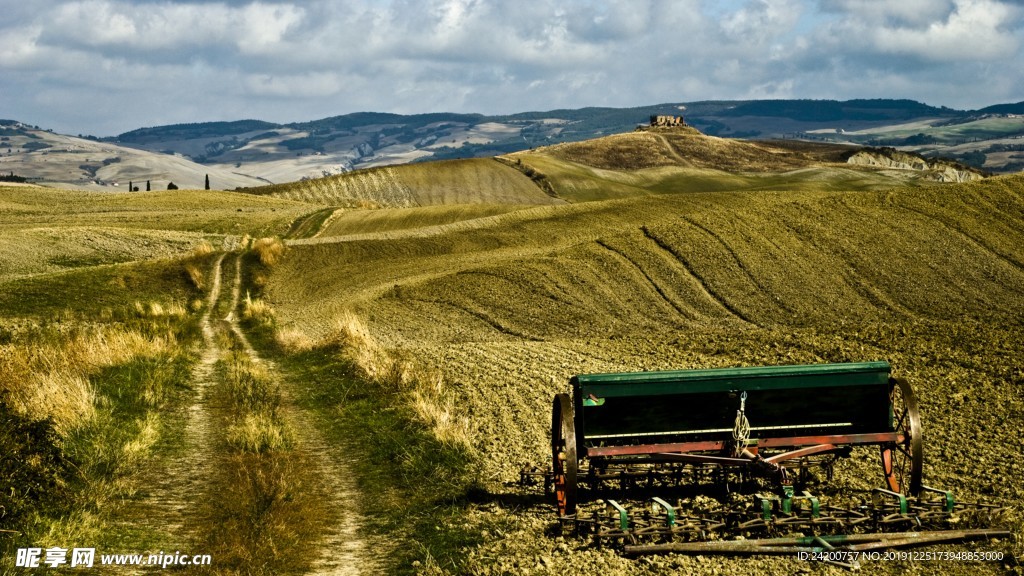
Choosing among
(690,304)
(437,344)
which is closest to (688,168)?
(690,304)

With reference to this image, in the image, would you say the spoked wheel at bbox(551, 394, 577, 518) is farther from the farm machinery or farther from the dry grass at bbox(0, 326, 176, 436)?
the dry grass at bbox(0, 326, 176, 436)

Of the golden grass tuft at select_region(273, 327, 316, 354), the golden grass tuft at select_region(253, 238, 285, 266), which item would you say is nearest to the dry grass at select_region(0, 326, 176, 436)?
the golden grass tuft at select_region(273, 327, 316, 354)

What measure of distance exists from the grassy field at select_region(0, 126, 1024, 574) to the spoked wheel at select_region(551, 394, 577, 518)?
0.34 m

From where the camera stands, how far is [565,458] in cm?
980

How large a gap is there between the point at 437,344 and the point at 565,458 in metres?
15.2

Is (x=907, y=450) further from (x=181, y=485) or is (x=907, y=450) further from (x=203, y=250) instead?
(x=203, y=250)

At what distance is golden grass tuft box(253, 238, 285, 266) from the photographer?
48162 mm

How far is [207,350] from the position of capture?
79.9 ft

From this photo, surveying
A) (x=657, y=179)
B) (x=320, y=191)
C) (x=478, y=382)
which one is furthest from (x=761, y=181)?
(x=478, y=382)

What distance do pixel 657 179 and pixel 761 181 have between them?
627 inches

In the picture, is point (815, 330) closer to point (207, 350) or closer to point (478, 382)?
point (478, 382)

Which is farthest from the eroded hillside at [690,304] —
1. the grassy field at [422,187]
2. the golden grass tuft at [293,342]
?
the grassy field at [422,187]

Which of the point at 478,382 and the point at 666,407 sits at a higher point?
the point at 666,407

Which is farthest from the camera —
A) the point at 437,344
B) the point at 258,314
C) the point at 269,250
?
the point at 269,250
